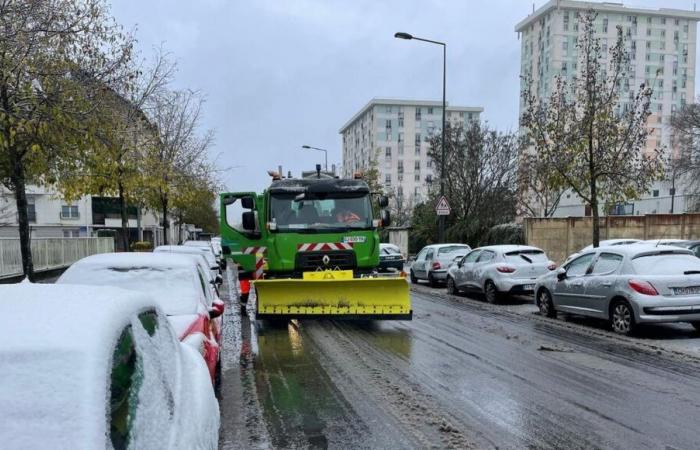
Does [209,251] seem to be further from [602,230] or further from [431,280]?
[602,230]

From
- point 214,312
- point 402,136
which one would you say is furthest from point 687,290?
point 402,136

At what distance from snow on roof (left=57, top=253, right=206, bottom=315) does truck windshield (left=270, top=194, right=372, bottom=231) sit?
4.15 m

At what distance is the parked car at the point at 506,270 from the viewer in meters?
14.4

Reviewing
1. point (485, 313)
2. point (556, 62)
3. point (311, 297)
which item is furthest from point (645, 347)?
point (556, 62)

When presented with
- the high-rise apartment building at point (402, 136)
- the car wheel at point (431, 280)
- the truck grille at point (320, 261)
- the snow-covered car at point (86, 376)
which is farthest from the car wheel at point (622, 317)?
the high-rise apartment building at point (402, 136)

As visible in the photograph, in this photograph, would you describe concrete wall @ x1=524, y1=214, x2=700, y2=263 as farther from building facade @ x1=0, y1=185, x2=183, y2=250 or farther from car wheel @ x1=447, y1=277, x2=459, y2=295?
building facade @ x1=0, y1=185, x2=183, y2=250

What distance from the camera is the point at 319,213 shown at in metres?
10.8

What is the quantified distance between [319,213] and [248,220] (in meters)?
1.49

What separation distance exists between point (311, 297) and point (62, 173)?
617 cm

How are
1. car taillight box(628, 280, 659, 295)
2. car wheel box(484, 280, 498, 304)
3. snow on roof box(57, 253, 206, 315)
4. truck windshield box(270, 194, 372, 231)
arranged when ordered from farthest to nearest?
car wheel box(484, 280, 498, 304), truck windshield box(270, 194, 372, 231), car taillight box(628, 280, 659, 295), snow on roof box(57, 253, 206, 315)

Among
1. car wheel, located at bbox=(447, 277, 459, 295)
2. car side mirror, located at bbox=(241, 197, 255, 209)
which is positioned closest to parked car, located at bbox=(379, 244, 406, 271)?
car wheel, located at bbox=(447, 277, 459, 295)

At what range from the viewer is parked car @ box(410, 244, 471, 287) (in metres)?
19.9

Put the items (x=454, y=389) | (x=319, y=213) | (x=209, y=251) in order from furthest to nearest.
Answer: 1. (x=209, y=251)
2. (x=319, y=213)
3. (x=454, y=389)

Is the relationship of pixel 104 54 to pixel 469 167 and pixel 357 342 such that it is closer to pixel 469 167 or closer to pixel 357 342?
pixel 357 342
